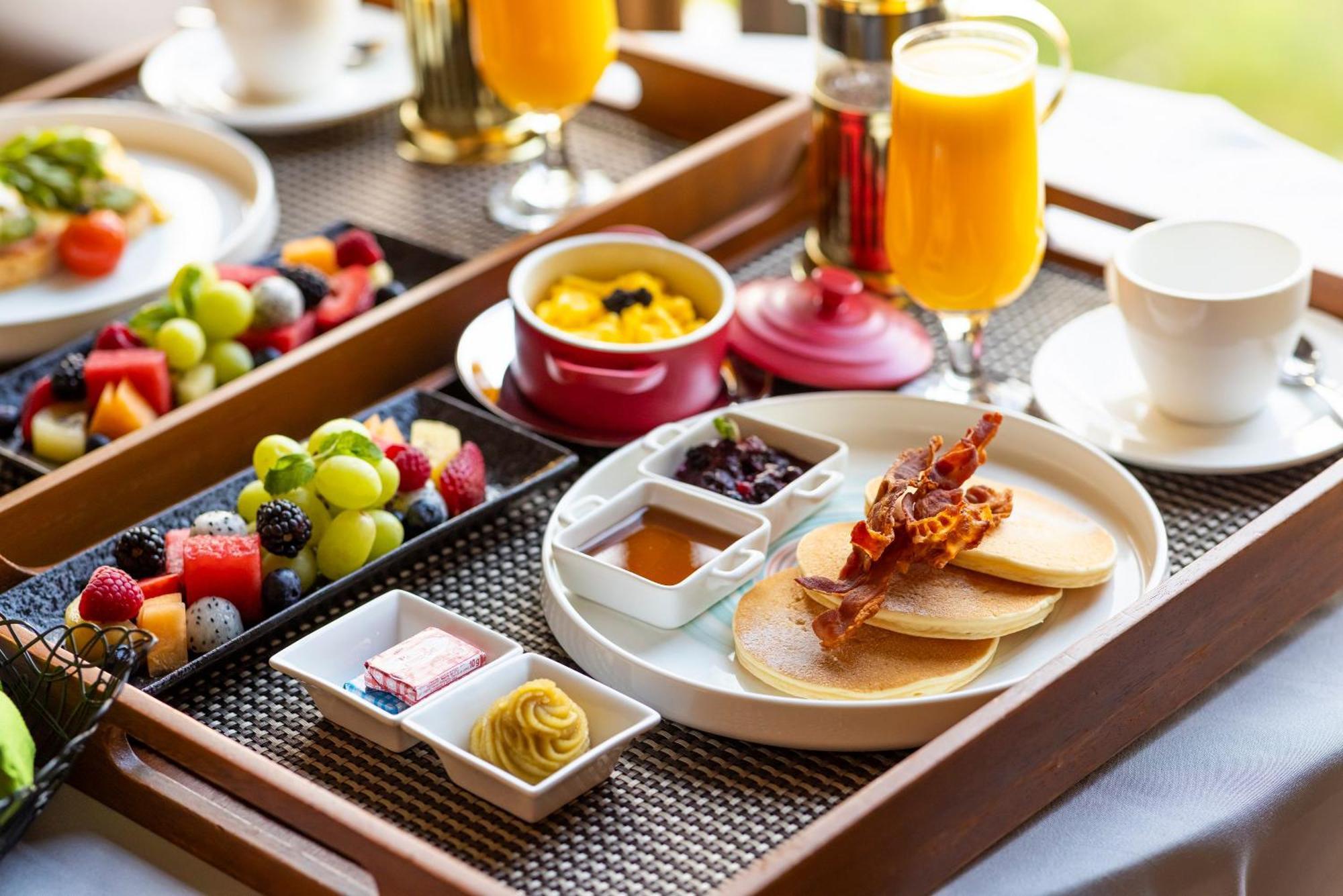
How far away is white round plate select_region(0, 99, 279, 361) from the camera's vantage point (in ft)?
5.14

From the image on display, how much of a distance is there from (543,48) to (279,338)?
455 millimetres

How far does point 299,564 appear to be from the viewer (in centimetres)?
120

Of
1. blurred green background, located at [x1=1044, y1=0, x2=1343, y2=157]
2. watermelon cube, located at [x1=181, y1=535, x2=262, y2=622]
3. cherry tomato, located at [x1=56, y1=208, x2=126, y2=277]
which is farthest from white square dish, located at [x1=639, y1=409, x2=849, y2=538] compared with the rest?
blurred green background, located at [x1=1044, y1=0, x2=1343, y2=157]

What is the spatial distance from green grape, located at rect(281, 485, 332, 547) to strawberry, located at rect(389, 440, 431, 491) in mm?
71

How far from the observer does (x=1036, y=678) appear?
1.00 m

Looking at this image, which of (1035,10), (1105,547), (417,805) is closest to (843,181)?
(1035,10)

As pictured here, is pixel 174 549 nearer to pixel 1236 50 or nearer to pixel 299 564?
pixel 299 564

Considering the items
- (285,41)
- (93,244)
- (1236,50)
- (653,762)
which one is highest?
(285,41)

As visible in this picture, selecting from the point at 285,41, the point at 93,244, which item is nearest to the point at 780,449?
the point at 93,244

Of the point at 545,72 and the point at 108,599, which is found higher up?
the point at 545,72

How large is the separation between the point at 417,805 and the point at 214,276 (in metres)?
0.67

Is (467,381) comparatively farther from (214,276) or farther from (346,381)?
(214,276)

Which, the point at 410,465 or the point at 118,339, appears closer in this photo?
the point at 410,465

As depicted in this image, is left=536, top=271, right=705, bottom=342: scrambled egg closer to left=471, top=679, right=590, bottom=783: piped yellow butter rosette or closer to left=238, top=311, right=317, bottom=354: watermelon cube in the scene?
left=238, top=311, right=317, bottom=354: watermelon cube
